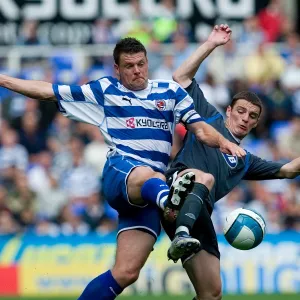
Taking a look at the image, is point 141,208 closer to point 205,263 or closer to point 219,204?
point 205,263

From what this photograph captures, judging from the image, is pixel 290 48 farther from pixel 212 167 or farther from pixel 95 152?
pixel 212 167

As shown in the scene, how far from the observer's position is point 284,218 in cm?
1520

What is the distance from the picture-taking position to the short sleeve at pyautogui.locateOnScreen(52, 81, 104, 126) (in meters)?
8.67

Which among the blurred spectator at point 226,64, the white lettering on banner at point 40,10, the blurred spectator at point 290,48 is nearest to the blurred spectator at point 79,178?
the blurred spectator at point 226,64

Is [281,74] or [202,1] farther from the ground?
[202,1]

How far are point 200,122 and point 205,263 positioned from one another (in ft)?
3.93

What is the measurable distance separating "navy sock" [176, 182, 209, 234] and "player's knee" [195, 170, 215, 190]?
2.3 inches

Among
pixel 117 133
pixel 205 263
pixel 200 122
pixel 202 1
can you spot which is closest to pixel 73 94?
pixel 117 133

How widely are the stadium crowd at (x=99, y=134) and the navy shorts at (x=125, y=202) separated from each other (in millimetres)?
6095

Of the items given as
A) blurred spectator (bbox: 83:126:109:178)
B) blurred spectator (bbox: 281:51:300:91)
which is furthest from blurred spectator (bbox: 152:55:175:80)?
blurred spectator (bbox: 281:51:300:91)

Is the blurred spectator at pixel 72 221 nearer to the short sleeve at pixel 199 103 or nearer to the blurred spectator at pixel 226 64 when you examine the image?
the blurred spectator at pixel 226 64

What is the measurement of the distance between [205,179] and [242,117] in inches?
42.8

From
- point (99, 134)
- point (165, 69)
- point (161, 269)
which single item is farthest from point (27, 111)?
point (161, 269)

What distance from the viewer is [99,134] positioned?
16.2 meters
